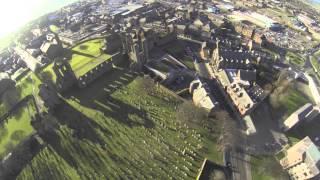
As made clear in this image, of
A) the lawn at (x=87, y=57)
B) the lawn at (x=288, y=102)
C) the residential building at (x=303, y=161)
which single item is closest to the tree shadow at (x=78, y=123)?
the lawn at (x=87, y=57)

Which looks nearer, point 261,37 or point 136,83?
point 136,83

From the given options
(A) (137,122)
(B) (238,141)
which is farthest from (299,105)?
(A) (137,122)

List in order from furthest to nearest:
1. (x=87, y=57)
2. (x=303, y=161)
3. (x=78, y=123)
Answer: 1. (x=87, y=57)
2. (x=78, y=123)
3. (x=303, y=161)

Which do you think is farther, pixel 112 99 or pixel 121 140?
pixel 112 99

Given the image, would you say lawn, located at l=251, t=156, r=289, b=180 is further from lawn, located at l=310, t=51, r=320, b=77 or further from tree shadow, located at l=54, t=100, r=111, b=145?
lawn, located at l=310, t=51, r=320, b=77

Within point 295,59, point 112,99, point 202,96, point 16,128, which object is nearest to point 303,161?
point 202,96

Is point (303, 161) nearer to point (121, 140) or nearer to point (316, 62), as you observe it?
point (121, 140)

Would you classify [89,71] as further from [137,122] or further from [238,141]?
[238,141]
